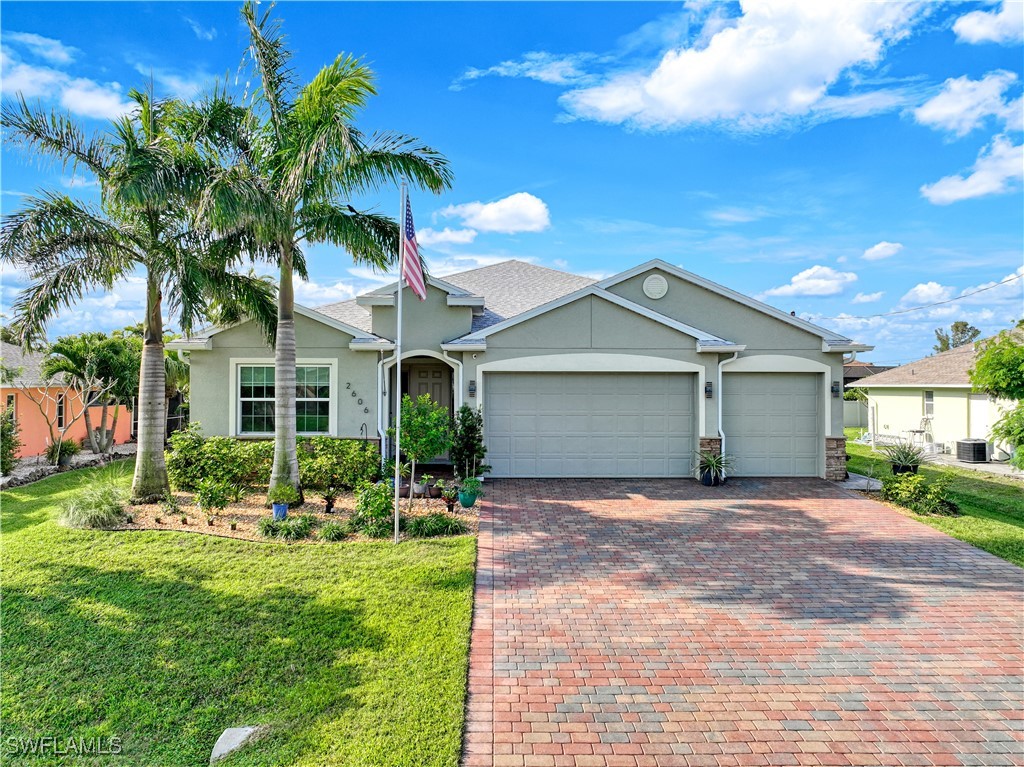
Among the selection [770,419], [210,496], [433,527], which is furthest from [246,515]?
[770,419]

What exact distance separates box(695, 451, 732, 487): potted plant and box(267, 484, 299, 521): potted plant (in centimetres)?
914

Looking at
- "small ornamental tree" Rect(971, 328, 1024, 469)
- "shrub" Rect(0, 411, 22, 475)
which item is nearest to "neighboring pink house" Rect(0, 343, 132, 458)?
"shrub" Rect(0, 411, 22, 475)

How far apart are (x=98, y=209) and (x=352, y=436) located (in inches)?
267

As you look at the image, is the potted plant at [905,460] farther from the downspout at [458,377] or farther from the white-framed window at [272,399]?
the white-framed window at [272,399]

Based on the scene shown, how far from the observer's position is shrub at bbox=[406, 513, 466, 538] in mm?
8938

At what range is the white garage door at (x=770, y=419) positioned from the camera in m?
13.9

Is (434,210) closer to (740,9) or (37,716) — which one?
(740,9)

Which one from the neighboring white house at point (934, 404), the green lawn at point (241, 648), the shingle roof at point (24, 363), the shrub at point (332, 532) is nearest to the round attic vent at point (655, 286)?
the green lawn at point (241, 648)

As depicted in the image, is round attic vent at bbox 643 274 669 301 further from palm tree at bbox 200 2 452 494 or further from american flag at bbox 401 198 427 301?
american flag at bbox 401 198 427 301

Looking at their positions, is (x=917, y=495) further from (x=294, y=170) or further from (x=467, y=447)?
(x=294, y=170)

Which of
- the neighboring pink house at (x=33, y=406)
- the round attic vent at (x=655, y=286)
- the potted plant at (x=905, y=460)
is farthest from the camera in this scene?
the neighboring pink house at (x=33, y=406)

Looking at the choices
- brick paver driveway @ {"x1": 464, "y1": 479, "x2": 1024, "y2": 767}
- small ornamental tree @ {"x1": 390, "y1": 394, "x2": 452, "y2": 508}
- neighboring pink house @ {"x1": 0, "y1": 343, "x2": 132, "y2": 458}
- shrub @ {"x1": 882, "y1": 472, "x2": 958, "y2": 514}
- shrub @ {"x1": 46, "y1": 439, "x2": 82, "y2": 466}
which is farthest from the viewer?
neighboring pink house @ {"x1": 0, "y1": 343, "x2": 132, "y2": 458}

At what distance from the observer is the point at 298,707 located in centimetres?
439

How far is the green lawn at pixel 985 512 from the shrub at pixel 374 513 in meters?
9.64
